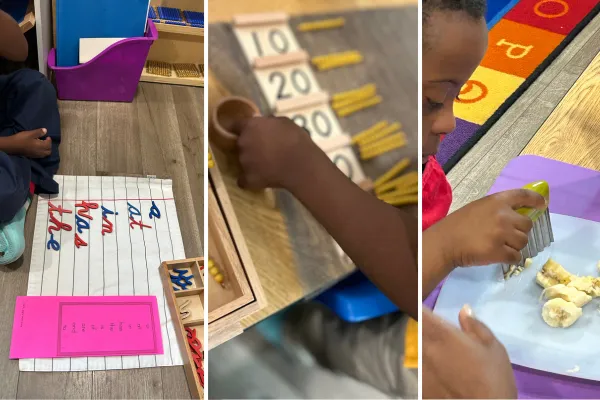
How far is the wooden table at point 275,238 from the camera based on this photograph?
242 mm

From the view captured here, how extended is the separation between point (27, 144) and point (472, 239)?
0.88 metres

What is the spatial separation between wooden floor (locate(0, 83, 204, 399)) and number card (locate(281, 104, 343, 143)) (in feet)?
2.10

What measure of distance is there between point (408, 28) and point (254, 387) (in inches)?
6.8

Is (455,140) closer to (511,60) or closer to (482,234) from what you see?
(511,60)

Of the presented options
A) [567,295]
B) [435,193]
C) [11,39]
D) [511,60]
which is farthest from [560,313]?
[11,39]

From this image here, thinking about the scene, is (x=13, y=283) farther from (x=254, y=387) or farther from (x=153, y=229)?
(x=254, y=387)

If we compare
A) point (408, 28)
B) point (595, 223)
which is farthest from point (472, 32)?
point (595, 223)

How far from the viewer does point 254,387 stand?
27 cm

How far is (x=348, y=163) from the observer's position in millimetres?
259

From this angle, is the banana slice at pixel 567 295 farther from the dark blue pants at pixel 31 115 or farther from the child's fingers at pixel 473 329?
the dark blue pants at pixel 31 115

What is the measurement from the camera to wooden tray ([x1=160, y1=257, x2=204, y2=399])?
0.80m

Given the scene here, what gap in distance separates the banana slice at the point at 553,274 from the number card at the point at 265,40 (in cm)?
53

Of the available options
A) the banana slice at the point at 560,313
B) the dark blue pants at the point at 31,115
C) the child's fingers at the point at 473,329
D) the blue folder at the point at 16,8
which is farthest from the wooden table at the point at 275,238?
the blue folder at the point at 16,8

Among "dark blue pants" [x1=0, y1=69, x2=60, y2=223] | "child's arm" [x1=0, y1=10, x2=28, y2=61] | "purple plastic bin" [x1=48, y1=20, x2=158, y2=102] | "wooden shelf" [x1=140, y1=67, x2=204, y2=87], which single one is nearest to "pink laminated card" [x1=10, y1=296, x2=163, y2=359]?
"dark blue pants" [x1=0, y1=69, x2=60, y2=223]
